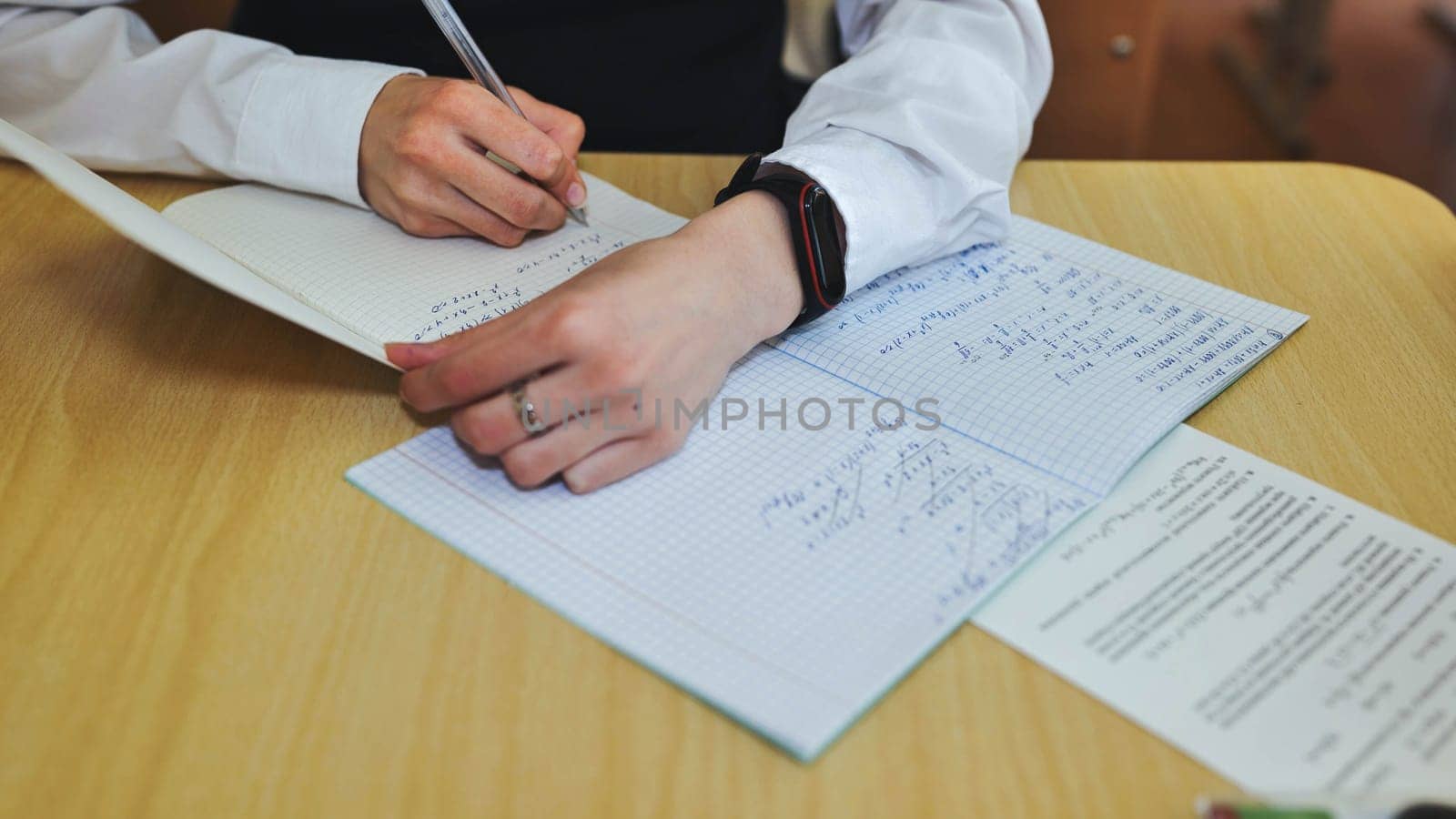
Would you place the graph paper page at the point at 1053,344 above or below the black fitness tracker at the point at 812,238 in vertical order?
below

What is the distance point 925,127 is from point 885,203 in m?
0.09

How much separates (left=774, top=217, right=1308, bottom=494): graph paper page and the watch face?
0.03m

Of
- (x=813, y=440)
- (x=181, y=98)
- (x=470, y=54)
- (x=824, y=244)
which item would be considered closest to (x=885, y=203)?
(x=824, y=244)

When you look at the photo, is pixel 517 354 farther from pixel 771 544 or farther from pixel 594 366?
pixel 771 544

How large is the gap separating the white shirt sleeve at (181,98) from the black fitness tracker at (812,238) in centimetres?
32

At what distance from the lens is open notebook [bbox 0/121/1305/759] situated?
1.72 feet

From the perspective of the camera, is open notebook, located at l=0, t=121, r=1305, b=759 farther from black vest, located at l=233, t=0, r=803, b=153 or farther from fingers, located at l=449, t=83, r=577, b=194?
black vest, located at l=233, t=0, r=803, b=153


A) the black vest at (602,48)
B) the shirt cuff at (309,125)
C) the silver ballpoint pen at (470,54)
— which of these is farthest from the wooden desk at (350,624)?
the black vest at (602,48)

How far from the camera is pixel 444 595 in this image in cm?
55

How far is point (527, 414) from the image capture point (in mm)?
604

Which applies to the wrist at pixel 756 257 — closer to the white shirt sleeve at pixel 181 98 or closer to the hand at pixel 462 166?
the hand at pixel 462 166

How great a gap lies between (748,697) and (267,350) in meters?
0.43

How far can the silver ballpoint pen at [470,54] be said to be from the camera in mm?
807

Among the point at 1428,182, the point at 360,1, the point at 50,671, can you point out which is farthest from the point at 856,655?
the point at 1428,182
